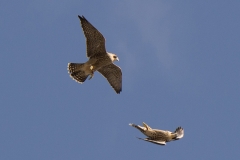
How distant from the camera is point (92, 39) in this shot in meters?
16.9

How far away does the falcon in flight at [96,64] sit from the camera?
1667cm

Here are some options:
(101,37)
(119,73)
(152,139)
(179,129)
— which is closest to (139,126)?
(152,139)

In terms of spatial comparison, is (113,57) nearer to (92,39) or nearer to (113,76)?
(92,39)

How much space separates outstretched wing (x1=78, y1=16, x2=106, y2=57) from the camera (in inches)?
647

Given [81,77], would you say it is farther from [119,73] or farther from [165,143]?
[165,143]

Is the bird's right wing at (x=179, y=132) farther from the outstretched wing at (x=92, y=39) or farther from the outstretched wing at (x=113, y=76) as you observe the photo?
the outstretched wing at (x=113, y=76)

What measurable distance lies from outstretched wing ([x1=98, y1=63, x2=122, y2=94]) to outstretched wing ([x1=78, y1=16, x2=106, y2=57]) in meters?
1.48

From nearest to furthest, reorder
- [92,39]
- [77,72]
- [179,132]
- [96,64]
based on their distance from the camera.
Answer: [179,132] → [92,39] → [96,64] → [77,72]

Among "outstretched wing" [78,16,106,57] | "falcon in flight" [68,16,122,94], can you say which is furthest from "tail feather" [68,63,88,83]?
"outstretched wing" [78,16,106,57]

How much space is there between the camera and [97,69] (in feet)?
58.1

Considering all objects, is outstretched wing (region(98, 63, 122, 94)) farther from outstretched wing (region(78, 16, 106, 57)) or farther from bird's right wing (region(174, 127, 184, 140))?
bird's right wing (region(174, 127, 184, 140))

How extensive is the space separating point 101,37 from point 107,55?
85 centimetres

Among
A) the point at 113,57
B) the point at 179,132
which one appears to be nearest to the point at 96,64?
the point at 113,57

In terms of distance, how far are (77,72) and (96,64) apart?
3.36 feet
